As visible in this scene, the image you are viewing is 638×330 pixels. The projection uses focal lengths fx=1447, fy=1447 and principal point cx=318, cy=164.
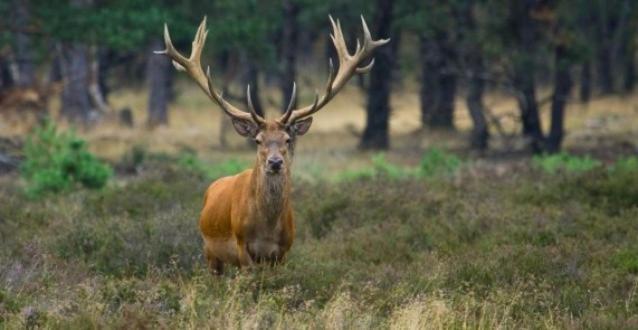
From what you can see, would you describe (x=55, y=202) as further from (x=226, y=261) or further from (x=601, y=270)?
(x=601, y=270)

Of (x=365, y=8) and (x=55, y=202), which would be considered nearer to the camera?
(x=55, y=202)

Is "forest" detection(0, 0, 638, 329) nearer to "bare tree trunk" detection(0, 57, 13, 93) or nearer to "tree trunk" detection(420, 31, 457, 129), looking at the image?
"tree trunk" detection(420, 31, 457, 129)

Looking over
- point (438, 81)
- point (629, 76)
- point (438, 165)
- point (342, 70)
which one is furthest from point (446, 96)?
point (342, 70)

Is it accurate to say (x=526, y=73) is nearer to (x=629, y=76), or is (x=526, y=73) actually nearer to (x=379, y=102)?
(x=379, y=102)

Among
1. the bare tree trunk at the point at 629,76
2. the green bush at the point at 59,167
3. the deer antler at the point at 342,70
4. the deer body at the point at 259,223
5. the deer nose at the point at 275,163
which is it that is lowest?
the bare tree trunk at the point at 629,76

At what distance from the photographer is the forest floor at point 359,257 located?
9.34 meters

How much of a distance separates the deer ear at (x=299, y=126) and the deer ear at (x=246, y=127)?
0.27 meters

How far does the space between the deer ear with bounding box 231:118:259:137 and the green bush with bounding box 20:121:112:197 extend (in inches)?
290

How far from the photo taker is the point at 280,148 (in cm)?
1077

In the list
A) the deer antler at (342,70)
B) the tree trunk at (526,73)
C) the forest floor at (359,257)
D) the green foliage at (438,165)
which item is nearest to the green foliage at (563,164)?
the forest floor at (359,257)

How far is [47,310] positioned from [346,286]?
242cm

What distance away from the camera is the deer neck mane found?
1073 centimetres

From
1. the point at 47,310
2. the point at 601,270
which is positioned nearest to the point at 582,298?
the point at 601,270

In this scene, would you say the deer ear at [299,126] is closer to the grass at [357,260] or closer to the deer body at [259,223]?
the deer body at [259,223]
